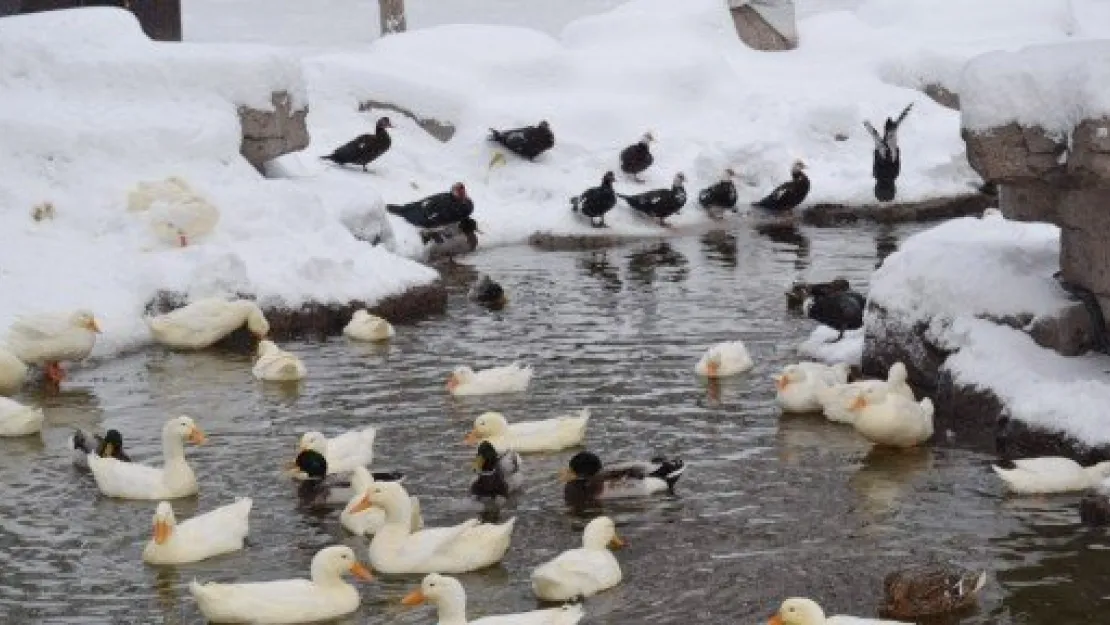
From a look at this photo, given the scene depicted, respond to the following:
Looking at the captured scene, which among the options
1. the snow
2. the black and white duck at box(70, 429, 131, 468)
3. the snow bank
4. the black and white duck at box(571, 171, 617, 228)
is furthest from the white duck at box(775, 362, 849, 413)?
the black and white duck at box(571, 171, 617, 228)

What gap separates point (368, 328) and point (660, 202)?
722cm

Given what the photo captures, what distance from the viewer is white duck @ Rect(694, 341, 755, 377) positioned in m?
16.0

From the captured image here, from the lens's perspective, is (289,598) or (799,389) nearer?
(289,598)

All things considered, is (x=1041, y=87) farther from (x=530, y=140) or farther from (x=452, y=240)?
(x=530, y=140)

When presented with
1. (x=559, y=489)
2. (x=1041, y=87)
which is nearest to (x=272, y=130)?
(x=559, y=489)

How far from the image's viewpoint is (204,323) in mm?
17609

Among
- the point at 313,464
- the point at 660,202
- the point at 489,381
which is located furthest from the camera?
the point at 660,202

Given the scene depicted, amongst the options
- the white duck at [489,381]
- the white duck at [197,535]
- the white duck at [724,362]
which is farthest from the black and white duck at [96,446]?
the white duck at [724,362]

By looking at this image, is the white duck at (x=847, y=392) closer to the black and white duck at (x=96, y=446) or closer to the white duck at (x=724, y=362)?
the white duck at (x=724, y=362)

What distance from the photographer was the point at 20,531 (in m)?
12.2

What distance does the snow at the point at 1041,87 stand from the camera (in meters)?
13.4

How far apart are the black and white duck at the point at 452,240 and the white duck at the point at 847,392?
878 cm

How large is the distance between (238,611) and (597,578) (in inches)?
71.7

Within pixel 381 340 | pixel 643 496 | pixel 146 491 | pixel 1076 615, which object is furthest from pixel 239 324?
pixel 1076 615
